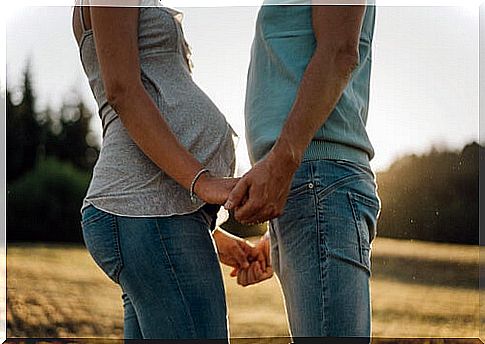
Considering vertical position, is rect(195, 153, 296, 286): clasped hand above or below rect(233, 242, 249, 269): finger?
above

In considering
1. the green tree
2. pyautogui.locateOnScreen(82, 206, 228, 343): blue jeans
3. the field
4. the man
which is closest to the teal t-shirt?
the man

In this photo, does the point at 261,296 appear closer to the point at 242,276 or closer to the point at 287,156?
the point at 242,276

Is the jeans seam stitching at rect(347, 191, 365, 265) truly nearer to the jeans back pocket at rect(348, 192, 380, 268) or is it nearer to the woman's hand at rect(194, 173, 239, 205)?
the jeans back pocket at rect(348, 192, 380, 268)

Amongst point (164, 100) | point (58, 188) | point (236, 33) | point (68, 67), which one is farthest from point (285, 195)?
point (58, 188)

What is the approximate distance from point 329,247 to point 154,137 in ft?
0.79

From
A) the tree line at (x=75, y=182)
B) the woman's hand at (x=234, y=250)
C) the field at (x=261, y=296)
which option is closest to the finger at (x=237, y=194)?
the woman's hand at (x=234, y=250)

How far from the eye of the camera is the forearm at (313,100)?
107 cm

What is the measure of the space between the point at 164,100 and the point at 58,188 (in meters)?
2.92

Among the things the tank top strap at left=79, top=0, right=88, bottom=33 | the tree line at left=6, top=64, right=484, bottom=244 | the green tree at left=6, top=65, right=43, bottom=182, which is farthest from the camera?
the green tree at left=6, top=65, right=43, bottom=182

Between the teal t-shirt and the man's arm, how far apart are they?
18mm

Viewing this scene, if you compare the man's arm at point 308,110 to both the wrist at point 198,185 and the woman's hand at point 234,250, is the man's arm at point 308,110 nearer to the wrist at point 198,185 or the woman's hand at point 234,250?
the wrist at point 198,185

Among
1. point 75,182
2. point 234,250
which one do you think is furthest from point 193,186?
point 75,182

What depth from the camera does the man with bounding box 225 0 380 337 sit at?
106cm

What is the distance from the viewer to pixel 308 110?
3.53ft
